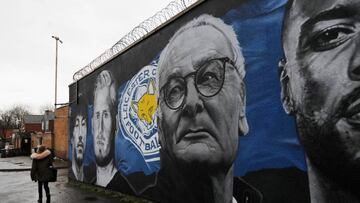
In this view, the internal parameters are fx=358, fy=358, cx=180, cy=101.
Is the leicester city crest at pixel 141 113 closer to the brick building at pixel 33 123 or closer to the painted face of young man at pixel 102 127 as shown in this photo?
the painted face of young man at pixel 102 127

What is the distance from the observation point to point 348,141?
4371 mm

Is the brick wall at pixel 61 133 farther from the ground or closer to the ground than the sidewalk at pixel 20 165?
farther from the ground

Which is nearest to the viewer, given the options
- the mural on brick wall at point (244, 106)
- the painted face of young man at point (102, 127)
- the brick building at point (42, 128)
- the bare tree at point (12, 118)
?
the mural on brick wall at point (244, 106)

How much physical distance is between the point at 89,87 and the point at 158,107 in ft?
19.4

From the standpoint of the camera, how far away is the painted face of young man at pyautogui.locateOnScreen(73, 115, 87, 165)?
13984 mm

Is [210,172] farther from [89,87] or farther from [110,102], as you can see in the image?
[89,87]

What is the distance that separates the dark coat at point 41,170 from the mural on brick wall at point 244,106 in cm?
210

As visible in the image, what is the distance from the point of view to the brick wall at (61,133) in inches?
1206

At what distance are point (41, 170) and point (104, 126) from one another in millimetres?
2982

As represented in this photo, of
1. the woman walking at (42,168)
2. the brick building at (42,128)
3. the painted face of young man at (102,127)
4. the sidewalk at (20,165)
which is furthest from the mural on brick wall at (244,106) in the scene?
the sidewalk at (20,165)

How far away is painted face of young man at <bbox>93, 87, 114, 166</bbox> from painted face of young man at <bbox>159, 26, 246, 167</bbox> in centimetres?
364

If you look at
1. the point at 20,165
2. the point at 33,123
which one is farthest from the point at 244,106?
the point at 33,123

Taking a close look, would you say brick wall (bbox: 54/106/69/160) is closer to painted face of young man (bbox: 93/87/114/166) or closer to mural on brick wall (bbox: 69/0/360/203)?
painted face of young man (bbox: 93/87/114/166)

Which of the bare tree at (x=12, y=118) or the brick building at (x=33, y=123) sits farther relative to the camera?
the bare tree at (x=12, y=118)
